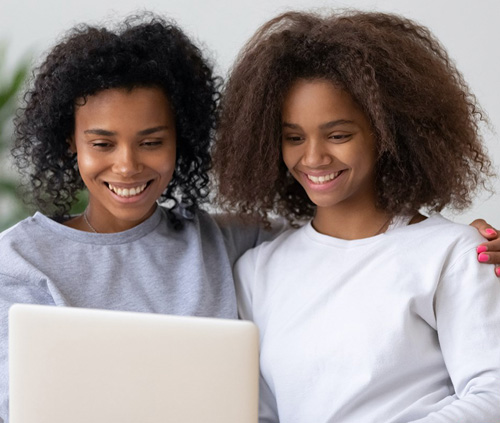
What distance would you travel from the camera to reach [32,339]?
119 cm

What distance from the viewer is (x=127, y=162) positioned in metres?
1.69

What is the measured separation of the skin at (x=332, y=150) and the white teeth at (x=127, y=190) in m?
0.32

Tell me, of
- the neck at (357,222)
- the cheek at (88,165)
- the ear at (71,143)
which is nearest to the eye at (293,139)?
the neck at (357,222)

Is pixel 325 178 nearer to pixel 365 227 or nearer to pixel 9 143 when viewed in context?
pixel 365 227

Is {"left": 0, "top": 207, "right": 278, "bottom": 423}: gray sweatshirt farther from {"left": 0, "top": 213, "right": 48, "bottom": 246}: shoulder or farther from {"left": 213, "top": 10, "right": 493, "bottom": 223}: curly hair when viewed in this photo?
{"left": 213, "top": 10, "right": 493, "bottom": 223}: curly hair

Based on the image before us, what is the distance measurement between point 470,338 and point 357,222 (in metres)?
0.35

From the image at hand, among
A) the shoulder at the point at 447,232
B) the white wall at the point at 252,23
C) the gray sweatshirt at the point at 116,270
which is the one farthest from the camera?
the white wall at the point at 252,23

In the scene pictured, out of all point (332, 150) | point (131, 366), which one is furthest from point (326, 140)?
point (131, 366)

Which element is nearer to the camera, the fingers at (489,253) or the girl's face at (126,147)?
the fingers at (489,253)

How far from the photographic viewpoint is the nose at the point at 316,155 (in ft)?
5.29

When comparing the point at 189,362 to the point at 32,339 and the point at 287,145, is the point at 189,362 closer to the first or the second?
the point at 32,339

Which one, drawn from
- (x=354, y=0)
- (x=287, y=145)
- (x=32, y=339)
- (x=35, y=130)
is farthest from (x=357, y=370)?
(x=354, y=0)

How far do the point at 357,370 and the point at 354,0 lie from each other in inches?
85.9

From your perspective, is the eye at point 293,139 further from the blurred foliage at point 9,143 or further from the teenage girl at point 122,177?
the blurred foliage at point 9,143
